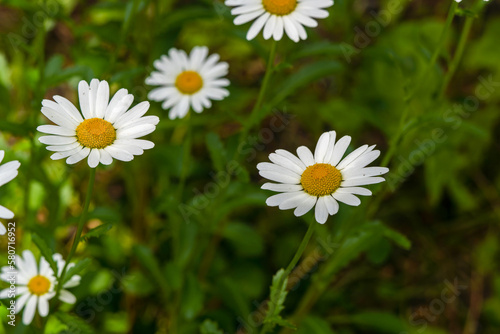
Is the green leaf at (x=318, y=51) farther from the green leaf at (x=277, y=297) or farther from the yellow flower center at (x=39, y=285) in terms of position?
the yellow flower center at (x=39, y=285)

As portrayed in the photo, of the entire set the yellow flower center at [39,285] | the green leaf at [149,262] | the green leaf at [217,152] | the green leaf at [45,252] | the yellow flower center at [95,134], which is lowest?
the green leaf at [149,262]

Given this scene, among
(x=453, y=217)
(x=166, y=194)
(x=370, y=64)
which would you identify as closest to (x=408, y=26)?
(x=370, y=64)

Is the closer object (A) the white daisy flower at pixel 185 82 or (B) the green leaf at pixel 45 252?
(B) the green leaf at pixel 45 252

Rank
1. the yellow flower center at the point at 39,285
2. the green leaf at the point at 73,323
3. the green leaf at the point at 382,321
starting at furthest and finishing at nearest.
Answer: the green leaf at the point at 382,321 → the yellow flower center at the point at 39,285 → the green leaf at the point at 73,323

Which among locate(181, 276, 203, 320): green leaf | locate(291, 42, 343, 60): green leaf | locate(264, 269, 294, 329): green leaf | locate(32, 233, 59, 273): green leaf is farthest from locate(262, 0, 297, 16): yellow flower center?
locate(181, 276, 203, 320): green leaf

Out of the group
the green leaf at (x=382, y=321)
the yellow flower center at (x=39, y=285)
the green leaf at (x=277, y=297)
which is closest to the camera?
the green leaf at (x=277, y=297)

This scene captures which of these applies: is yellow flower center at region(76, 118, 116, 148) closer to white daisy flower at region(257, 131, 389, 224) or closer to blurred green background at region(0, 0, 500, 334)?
white daisy flower at region(257, 131, 389, 224)

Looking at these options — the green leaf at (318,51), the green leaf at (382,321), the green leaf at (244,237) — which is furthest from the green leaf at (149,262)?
the green leaf at (318,51)
